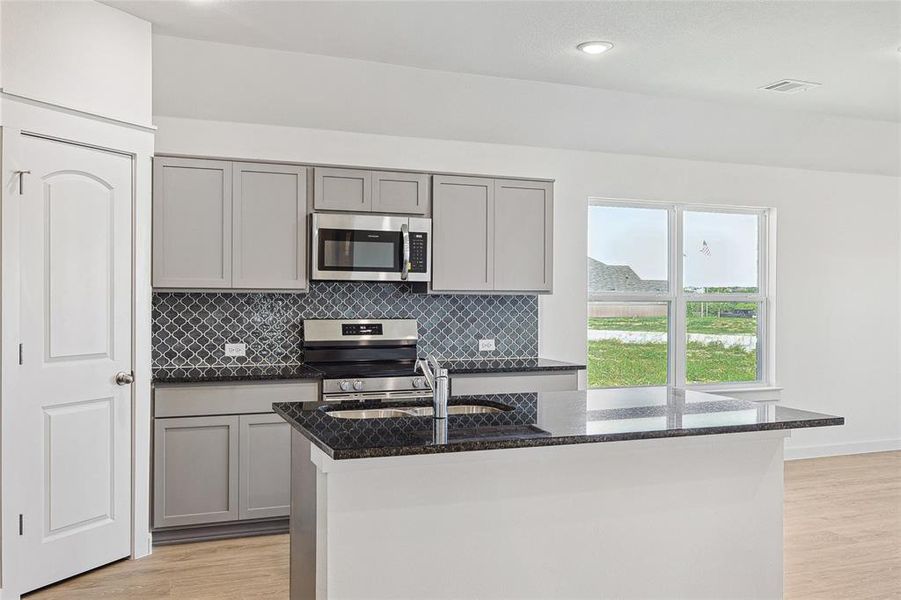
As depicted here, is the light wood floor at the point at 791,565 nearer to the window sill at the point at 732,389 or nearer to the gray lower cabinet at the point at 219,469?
the gray lower cabinet at the point at 219,469

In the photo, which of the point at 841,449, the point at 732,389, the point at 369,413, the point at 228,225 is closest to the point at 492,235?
the point at 228,225

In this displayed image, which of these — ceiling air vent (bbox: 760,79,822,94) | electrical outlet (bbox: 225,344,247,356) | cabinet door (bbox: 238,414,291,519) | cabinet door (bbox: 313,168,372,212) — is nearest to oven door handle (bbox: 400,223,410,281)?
cabinet door (bbox: 313,168,372,212)

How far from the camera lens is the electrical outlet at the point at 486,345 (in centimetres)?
523

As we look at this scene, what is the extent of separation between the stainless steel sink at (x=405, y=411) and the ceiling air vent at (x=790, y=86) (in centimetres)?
318

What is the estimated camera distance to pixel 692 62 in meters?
4.29

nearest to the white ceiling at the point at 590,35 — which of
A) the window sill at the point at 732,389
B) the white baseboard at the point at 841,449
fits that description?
the window sill at the point at 732,389

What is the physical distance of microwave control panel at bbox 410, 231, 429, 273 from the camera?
4719 mm

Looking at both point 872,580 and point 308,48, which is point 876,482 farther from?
point 308,48

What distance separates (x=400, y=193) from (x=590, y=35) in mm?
1527

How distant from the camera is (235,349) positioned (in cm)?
466

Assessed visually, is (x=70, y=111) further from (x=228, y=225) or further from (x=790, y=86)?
(x=790, y=86)

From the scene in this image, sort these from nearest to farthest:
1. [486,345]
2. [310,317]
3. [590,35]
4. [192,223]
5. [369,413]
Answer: [369,413], [590,35], [192,223], [310,317], [486,345]

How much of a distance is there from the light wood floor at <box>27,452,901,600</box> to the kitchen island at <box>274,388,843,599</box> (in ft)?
2.74

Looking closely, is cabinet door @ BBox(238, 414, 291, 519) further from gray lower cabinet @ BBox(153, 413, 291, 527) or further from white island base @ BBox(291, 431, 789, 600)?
white island base @ BBox(291, 431, 789, 600)
